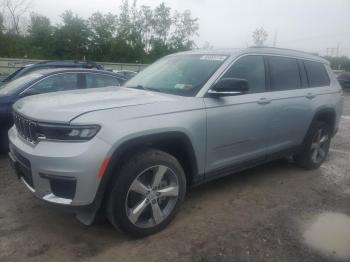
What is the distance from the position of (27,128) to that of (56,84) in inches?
134

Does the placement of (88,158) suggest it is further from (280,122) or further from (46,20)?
(46,20)

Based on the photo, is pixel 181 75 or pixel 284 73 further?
pixel 284 73

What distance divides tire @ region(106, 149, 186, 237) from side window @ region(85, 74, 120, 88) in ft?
13.2

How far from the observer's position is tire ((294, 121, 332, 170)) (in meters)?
5.43

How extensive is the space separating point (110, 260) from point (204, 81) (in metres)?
2.03

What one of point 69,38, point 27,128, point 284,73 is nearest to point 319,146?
point 284,73

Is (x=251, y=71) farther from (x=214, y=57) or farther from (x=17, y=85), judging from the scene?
(x=17, y=85)

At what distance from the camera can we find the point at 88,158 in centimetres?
283

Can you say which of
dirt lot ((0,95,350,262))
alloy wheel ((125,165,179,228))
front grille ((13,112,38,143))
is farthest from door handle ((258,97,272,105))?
front grille ((13,112,38,143))

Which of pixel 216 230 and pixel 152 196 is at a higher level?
pixel 152 196

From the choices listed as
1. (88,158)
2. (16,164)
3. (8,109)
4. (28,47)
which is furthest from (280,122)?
(28,47)

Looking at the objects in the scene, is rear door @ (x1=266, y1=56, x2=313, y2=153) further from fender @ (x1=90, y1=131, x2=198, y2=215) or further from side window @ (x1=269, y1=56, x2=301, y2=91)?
fender @ (x1=90, y1=131, x2=198, y2=215)

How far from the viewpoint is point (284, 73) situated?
4.88 meters

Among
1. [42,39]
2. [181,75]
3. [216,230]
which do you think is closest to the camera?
[216,230]
